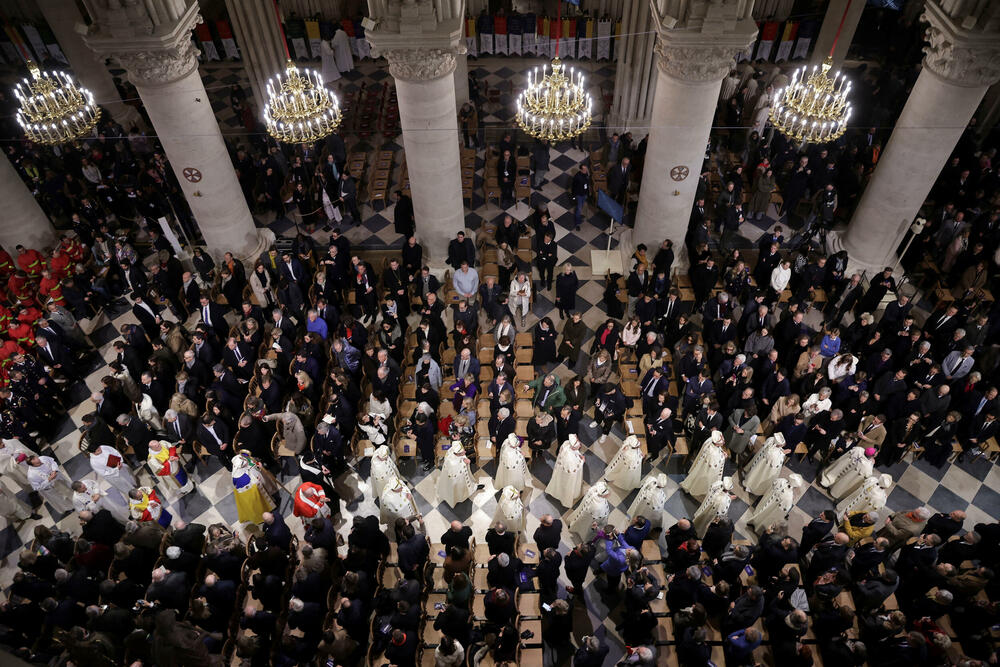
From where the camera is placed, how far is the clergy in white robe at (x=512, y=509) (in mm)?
8492

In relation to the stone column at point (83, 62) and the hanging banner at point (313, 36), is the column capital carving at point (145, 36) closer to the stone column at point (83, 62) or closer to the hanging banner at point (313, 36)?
the stone column at point (83, 62)

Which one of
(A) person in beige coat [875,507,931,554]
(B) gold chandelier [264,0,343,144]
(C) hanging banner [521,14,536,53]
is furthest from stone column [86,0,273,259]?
(A) person in beige coat [875,507,931,554]

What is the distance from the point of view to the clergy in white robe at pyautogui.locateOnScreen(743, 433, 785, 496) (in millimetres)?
8844

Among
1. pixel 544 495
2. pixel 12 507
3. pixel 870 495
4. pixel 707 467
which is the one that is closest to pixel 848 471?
pixel 870 495

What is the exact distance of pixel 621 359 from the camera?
10.8 m

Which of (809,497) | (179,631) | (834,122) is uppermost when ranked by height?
(834,122)

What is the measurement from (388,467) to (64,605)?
3785 mm

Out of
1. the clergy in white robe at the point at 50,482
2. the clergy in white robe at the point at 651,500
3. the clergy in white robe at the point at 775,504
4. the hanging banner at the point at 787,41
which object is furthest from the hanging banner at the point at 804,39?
the clergy in white robe at the point at 50,482

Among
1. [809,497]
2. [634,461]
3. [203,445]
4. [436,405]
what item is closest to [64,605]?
[203,445]

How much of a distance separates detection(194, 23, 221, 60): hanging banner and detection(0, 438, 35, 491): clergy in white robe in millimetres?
13626

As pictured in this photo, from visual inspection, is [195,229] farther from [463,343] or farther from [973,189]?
[973,189]

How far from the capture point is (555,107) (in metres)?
8.94

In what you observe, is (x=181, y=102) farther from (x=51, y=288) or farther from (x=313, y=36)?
(x=313, y=36)

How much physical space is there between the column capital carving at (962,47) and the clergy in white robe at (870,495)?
19.3 feet
